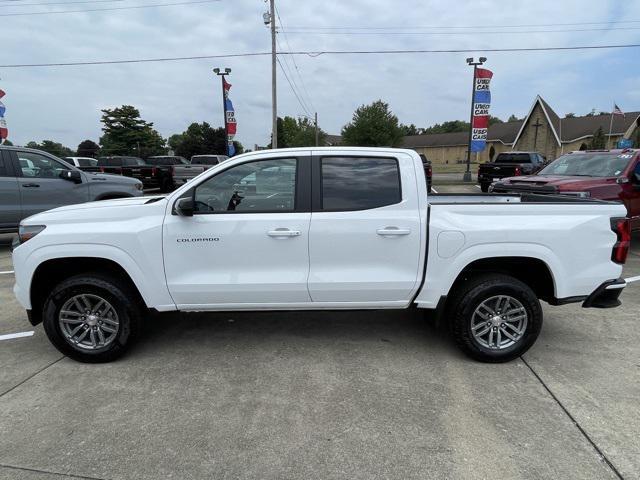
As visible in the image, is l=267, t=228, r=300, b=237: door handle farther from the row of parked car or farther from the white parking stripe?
the row of parked car

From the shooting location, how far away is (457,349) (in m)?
4.19

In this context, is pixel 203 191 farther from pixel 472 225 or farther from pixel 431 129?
pixel 431 129

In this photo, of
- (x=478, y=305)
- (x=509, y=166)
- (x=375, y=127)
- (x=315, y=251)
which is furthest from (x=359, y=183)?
(x=375, y=127)

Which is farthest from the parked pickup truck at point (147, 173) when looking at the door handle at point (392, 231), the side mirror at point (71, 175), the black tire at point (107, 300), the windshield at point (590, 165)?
the door handle at point (392, 231)

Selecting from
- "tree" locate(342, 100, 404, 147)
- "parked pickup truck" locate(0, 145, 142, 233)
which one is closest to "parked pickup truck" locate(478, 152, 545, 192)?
"parked pickup truck" locate(0, 145, 142, 233)

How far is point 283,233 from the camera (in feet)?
12.0

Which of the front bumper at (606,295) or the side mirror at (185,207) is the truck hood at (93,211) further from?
the front bumper at (606,295)

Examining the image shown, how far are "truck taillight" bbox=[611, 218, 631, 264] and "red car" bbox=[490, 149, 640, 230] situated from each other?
12.0ft

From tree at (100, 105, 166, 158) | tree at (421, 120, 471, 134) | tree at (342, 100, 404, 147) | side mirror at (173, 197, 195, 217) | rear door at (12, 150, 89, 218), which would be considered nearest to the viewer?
side mirror at (173, 197, 195, 217)

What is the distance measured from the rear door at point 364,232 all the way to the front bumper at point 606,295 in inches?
60.8

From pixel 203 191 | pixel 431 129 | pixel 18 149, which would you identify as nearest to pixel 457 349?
pixel 203 191

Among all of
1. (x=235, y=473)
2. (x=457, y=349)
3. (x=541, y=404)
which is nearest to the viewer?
(x=235, y=473)

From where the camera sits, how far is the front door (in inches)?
146

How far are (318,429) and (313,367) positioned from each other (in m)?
0.88
